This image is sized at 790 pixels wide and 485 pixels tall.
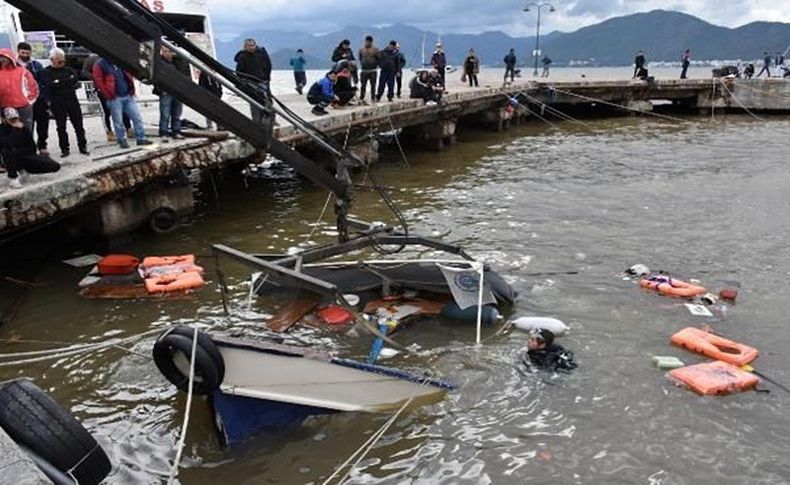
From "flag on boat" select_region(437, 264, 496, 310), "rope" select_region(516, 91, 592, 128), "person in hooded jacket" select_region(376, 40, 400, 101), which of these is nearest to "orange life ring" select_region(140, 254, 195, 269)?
"flag on boat" select_region(437, 264, 496, 310)

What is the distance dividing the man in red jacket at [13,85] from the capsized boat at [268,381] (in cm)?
608

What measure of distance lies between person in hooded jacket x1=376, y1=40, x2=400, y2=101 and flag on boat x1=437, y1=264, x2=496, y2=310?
13168 mm

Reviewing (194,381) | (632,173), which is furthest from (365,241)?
(632,173)

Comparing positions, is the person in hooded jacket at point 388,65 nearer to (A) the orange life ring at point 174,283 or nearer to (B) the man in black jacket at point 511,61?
(A) the orange life ring at point 174,283

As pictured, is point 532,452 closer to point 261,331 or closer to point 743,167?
point 261,331

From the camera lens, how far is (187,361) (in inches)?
193

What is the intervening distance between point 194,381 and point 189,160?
677 cm

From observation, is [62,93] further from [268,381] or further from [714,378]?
[714,378]

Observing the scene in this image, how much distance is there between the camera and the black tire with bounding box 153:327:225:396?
4758 millimetres

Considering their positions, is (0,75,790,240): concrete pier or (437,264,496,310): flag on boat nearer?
(437,264,496,310): flag on boat

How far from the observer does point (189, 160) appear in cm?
1087

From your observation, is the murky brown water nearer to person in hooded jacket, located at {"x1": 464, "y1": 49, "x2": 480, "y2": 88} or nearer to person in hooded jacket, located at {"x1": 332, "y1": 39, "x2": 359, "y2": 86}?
person in hooded jacket, located at {"x1": 332, "y1": 39, "x2": 359, "y2": 86}

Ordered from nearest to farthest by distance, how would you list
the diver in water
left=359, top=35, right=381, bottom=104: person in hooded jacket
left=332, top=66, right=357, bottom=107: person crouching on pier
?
the diver in water
left=332, top=66, right=357, bottom=107: person crouching on pier
left=359, top=35, right=381, bottom=104: person in hooded jacket

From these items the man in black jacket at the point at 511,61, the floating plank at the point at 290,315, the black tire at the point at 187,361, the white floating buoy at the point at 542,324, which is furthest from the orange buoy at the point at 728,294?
the man in black jacket at the point at 511,61
